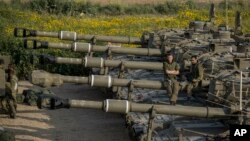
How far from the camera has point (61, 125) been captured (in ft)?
55.5

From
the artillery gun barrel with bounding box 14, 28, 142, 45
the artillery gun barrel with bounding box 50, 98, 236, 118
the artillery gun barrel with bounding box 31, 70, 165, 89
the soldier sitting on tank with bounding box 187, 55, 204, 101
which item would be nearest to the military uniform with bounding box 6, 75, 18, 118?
the artillery gun barrel with bounding box 14, 28, 142, 45

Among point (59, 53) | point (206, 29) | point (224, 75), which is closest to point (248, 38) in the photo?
point (206, 29)

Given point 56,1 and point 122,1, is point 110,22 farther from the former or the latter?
point 122,1

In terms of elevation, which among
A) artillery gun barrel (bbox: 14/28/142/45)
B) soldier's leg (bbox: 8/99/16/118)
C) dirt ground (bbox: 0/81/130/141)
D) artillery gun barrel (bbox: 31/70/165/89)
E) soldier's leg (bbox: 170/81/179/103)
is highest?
artillery gun barrel (bbox: 14/28/142/45)

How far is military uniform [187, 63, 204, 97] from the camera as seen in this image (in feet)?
46.4

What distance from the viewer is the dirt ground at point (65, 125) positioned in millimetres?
15672

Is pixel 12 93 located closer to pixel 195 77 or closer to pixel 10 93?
pixel 10 93

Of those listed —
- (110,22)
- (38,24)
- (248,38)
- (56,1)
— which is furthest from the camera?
(56,1)

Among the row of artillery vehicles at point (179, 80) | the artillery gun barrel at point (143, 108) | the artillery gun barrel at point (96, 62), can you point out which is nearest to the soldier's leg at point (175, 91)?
the row of artillery vehicles at point (179, 80)

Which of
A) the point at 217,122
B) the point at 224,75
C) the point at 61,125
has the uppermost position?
the point at 224,75

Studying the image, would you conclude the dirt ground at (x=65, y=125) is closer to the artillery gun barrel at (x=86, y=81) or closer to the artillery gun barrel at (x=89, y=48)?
the artillery gun barrel at (x=89, y=48)

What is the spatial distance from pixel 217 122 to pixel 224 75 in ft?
4.17

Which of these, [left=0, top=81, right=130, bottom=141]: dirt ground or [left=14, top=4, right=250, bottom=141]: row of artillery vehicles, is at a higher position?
[left=14, top=4, right=250, bottom=141]: row of artillery vehicles

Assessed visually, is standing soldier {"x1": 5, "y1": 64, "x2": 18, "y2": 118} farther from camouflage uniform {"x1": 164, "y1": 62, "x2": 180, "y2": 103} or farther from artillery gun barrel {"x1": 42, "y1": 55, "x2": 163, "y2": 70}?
camouflage uniform {"x1": 164, "y1": 62, "x2": 180, "y2": 103}
